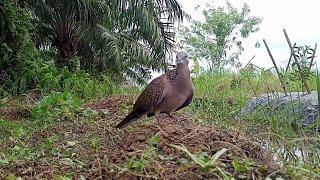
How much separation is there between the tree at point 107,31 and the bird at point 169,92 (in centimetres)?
677

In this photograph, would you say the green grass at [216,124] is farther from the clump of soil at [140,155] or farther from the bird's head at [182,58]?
the bird's head at [182,58]

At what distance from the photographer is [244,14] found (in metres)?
26.6

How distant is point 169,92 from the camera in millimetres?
Answer: 4195

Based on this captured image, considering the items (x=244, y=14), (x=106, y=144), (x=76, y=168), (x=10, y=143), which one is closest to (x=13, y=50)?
(x=10, y=143)

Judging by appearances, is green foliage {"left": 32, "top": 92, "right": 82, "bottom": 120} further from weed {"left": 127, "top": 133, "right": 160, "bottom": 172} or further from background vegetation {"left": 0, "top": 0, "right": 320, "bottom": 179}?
weed {"left": 127, "top": 133, "right": 160, "bottom": 172}

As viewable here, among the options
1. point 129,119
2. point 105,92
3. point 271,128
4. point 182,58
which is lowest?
point 105,92

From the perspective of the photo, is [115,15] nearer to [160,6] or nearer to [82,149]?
[160,6]

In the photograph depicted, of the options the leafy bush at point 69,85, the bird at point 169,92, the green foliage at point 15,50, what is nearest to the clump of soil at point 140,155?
the bird at point 169,92

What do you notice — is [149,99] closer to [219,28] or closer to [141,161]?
[141,161]

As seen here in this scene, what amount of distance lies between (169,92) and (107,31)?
889cm

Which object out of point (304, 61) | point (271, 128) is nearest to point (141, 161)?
point (271, 128)

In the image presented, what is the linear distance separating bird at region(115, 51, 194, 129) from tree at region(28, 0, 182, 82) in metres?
6.77

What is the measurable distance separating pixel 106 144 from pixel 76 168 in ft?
2.46

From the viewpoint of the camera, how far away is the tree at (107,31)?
37.5 feet
